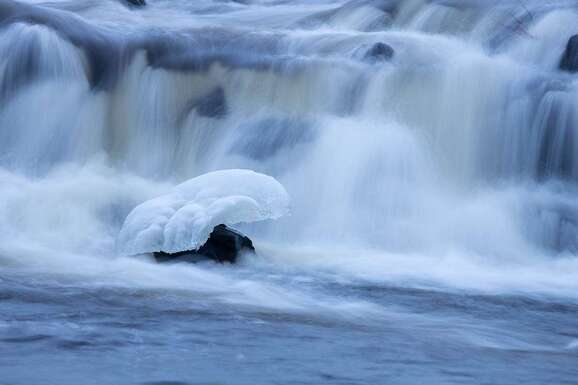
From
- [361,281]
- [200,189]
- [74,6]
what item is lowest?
[361,281]

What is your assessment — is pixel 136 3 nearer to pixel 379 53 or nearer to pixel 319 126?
pixel 379 53

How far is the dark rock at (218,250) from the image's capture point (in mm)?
7608

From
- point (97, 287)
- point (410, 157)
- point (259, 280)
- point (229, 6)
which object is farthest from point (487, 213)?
point (229, 6)

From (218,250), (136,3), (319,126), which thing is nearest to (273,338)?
(218,250)

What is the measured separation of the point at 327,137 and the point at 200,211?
2.47 metres

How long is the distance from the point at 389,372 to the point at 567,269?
4006 millimetres

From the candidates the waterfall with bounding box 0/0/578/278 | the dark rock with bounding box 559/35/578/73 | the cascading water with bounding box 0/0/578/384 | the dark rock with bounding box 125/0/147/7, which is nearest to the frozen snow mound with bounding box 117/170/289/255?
the cascading water with bounding box 0/0/578/384

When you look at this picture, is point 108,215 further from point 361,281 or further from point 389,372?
point 389,372

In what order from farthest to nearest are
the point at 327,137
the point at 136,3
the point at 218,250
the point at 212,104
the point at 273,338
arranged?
the point at 136,3
the point at 212,104
the point at 327,137
the point at 218,250
the point at 273,338

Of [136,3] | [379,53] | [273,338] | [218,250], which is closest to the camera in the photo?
[273,338]

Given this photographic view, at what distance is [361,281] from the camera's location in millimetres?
7371

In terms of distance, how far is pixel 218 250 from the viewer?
770 cm

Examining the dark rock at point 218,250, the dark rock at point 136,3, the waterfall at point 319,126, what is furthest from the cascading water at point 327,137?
the dark rock at point 136,3

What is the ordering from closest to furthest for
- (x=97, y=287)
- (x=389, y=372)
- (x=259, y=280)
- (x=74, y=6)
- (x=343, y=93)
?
(x=389, y=372), (x=97, y=287), (x=259, y=280), (x=343, y=93), (x=74, y=6)
